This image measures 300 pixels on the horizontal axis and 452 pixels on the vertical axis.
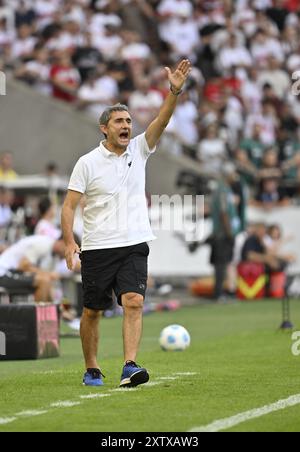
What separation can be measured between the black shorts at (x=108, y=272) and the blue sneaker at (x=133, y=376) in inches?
21.3

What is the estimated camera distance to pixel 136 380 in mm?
10039

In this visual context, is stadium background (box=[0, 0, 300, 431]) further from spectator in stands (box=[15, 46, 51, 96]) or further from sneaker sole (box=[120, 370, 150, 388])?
sneaker sole (box=[120, 370, 150, 388])

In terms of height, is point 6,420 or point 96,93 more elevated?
point 96,93

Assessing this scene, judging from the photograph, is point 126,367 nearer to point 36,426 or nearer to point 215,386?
point 215,386

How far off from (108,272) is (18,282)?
6.96 metres

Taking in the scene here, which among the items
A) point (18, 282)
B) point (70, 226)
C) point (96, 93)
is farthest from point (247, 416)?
point (96, 93)

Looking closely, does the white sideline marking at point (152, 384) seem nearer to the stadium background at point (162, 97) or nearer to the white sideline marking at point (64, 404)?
the white sideline marking at point (64, 404)

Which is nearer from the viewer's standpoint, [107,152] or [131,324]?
[131,324]

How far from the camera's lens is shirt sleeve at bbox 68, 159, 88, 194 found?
10.3 metres

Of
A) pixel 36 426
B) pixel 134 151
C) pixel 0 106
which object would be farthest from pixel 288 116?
pixel 36 426

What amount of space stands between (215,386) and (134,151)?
6.39 feet

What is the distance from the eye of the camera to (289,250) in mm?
25891

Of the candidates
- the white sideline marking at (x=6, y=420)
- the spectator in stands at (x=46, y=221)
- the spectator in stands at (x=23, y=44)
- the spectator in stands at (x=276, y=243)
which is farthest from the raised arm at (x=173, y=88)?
the spectator in stands at (x=23, y=44)

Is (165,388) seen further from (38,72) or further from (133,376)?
(38,72)
